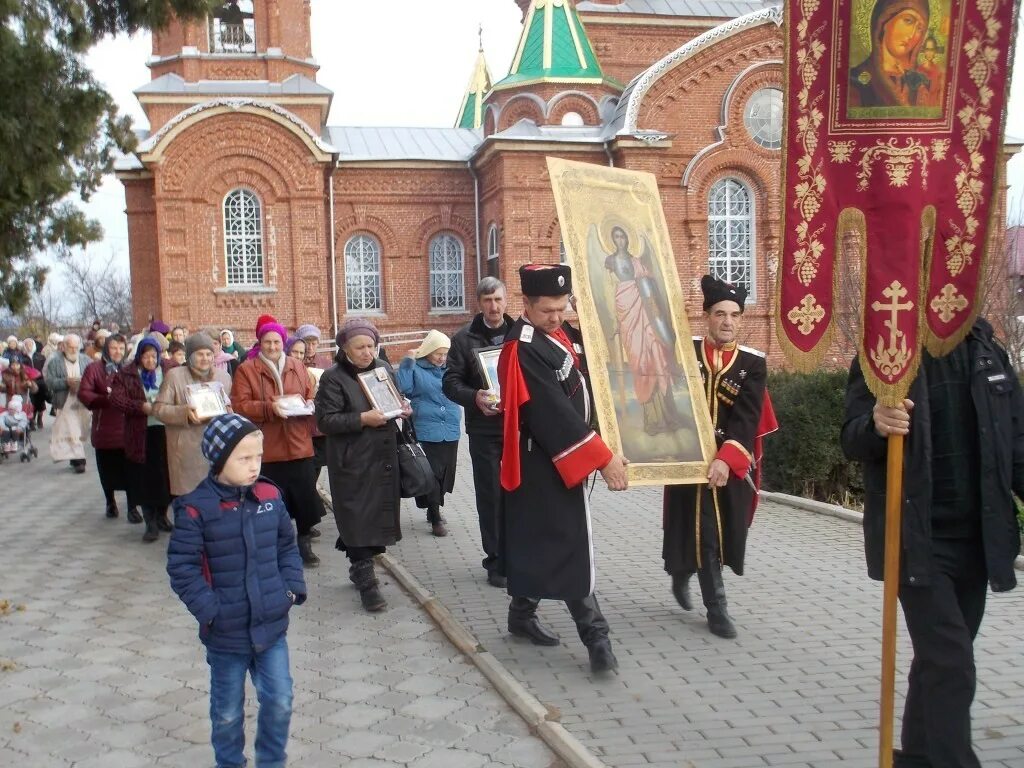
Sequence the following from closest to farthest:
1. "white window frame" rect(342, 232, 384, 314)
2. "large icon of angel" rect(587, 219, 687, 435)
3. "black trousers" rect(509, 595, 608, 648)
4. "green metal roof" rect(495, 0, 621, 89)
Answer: "black trousers" rect(509, 595, 608, 648) < "large icon of angel" rect(587, 219, 687, 435) < "green metal roof" rect(495, 0, 621, 89) < "white window frame" rect(342, 232, 384, 314)

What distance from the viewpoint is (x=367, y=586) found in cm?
628

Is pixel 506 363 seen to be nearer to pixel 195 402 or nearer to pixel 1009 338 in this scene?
pixel 195 402

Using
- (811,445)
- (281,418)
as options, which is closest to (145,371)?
(281,418)

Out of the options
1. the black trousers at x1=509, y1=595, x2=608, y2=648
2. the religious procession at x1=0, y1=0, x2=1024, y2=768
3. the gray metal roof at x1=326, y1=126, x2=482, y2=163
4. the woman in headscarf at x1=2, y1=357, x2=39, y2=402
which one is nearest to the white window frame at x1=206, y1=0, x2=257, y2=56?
the gray metal roof at x1=326, y1=126, x2=482, y2=163

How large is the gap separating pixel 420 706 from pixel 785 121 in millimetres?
3041

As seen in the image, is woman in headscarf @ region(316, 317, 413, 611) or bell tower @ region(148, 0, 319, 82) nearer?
woman in headscarf @ region(316, 317, 413, 611)

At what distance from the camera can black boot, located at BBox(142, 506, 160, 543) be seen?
337 inches

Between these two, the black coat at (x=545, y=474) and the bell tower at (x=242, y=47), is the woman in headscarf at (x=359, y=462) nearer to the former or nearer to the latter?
the black coat at (x=545, y=474)

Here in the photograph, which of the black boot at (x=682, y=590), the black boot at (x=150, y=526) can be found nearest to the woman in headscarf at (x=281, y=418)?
the black boot at (x=150, y=526)

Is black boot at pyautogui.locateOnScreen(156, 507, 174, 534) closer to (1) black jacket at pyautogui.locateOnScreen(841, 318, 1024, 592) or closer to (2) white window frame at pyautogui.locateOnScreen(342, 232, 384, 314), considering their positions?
(1) black jacket at pyautogui.locateOnScreen(841, 318, 1024, 592)

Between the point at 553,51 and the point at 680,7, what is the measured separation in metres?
7.57

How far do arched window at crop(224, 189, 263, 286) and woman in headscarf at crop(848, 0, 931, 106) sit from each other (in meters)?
23.5

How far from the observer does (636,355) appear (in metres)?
5.21

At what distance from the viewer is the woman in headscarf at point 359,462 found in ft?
20.6
